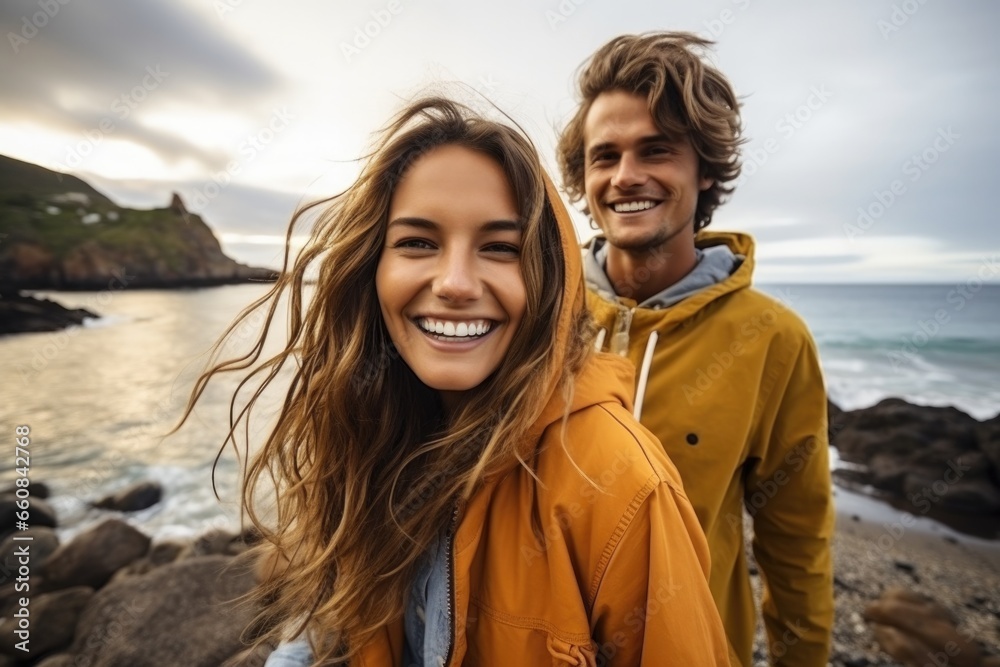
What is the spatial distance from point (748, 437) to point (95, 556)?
826 cm

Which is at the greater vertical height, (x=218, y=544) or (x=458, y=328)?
(x=458, y=328)

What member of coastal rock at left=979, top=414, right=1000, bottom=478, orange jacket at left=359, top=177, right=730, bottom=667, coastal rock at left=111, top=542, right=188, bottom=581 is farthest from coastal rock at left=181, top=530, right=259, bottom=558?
coastal rock at left=979, top=414, right=1000, bottom=478

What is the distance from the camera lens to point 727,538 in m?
2.36

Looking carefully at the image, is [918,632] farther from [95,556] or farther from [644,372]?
[95,556]

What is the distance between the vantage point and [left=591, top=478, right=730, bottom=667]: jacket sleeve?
3.95ft

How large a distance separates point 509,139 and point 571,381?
91cm

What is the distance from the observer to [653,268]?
102 inches

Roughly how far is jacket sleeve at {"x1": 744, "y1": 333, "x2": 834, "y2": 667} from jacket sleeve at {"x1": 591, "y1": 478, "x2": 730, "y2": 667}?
1307 mm

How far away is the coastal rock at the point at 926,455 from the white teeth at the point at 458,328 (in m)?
10.9

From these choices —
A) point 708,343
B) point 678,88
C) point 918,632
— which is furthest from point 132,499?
point 918,632

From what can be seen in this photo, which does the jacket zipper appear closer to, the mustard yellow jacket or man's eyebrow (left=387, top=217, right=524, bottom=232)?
man's eyebrow (left=387, top=217, right=524, bottom=232)

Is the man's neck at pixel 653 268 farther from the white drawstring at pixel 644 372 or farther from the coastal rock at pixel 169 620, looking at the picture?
the coastal rock at pixel 169 620

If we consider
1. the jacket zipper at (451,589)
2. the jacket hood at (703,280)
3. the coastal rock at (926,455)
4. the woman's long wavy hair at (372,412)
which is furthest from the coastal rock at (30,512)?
the coastal rock at (926,455)

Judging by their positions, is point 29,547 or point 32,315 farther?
point 32,315
